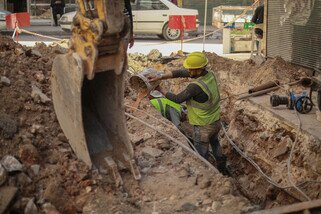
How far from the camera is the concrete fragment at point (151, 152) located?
244 inches

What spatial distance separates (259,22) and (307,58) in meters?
3.26

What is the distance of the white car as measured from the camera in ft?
60.6

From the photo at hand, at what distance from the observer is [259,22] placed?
1269 centimetres

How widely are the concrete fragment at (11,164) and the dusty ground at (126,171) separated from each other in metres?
0.05

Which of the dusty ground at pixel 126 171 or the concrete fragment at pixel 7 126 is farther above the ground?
the concrete fragment at pixel 7 126

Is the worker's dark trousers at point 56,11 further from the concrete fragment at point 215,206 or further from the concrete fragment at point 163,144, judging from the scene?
the concrete fragment at point 215,206

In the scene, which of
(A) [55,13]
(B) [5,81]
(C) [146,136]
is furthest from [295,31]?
(A) [55,13]

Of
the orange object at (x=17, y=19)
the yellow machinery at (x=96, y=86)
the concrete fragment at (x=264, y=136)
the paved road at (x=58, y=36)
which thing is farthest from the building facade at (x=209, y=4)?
the yellow machinery at (x=96, y=86)

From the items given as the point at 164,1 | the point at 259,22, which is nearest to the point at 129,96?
the point at 259,22

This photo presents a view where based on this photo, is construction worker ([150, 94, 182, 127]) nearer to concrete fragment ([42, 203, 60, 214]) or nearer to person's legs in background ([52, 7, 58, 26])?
concrete fragment ([42, 203, 60, 214])

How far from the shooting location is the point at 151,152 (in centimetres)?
625

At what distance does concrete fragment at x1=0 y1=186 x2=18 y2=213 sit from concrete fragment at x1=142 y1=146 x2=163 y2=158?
2026mm

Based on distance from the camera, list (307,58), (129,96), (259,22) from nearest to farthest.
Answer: (129,96), (307,58), (259,22)

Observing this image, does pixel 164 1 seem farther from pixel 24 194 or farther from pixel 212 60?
pixel 24 194
